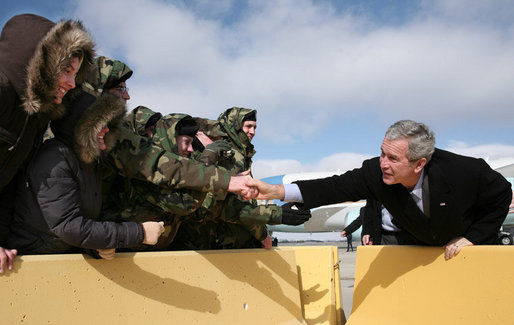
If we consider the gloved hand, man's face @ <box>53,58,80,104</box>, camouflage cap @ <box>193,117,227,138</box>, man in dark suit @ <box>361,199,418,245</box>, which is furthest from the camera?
camouflage cap @ <box>193,117,227,138</box>

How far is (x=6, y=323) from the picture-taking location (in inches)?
65.6

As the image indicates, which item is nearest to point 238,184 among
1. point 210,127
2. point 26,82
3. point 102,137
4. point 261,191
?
point 261,191

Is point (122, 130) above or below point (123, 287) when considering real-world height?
above

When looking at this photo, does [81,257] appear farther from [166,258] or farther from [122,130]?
[122,130]

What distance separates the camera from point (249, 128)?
183 inches

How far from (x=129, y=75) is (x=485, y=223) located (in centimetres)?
286

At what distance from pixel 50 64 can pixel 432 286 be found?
258 centimetres

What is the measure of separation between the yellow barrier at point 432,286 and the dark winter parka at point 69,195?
6.31 ft

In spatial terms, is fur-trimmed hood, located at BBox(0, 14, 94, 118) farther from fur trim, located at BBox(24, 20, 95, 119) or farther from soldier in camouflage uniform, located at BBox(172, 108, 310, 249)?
soldier in camouflage uniform, located at BBox(172, 108, 310, 249)

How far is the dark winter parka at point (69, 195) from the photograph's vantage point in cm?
185

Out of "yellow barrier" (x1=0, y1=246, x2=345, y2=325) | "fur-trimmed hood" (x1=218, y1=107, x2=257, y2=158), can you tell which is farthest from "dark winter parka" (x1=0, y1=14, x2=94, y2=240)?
"fur-trimmed hood" (x1=218, y1=107, x2=257, y2=158)

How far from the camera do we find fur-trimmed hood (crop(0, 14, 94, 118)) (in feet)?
6.02

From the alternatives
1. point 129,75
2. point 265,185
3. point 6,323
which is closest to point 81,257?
point 6,323

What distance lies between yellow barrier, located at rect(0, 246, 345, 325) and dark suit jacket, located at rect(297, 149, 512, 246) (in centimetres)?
68
